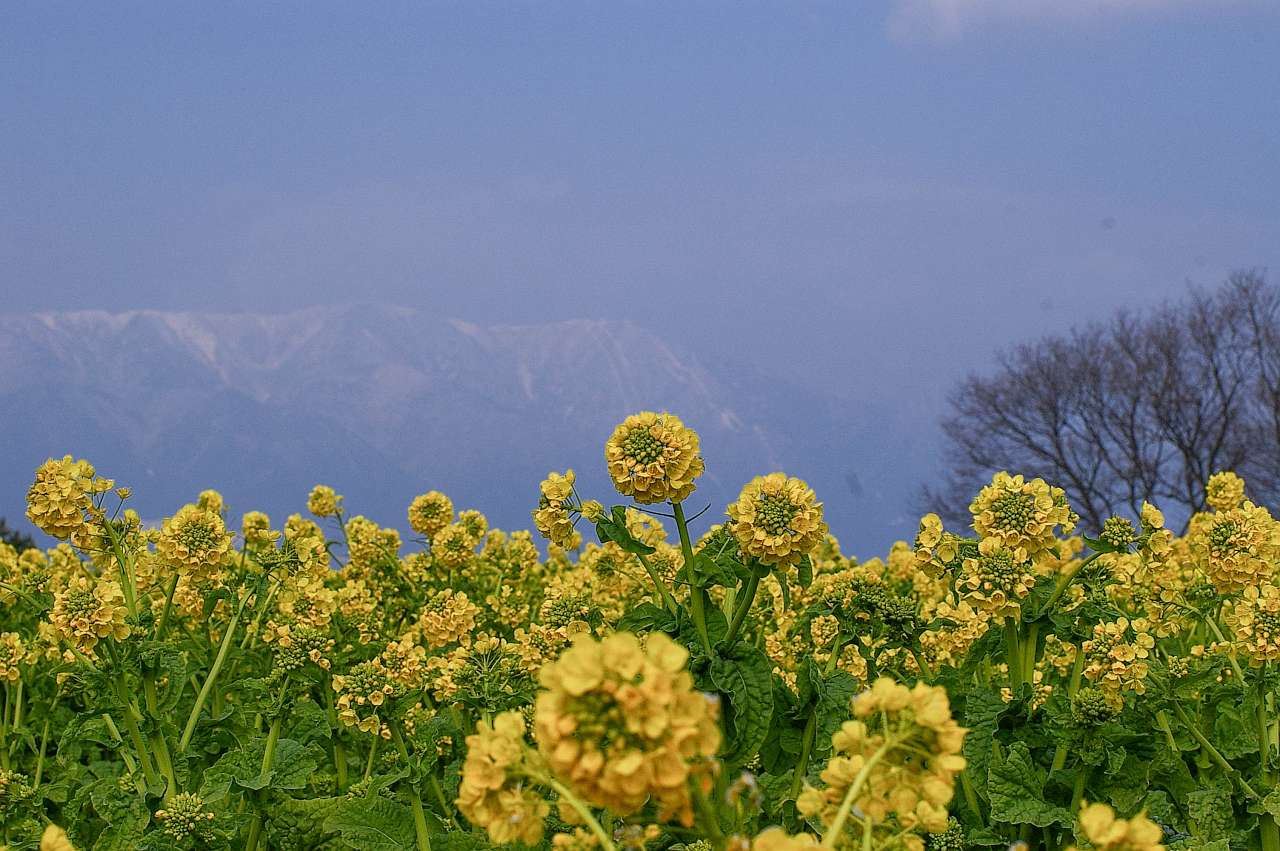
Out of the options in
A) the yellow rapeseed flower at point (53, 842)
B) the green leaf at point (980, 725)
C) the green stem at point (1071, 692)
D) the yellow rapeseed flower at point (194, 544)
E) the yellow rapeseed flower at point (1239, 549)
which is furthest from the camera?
the yellow rapeseed flower at point (194, 544)

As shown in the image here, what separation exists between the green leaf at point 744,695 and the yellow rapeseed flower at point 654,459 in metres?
0.50

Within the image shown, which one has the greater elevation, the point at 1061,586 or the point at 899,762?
the point at 1061,586

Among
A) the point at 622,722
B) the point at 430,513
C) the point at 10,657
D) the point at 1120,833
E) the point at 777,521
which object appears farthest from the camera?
the point at 430,513

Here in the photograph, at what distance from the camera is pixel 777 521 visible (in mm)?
3111

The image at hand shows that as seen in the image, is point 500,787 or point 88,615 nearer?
point 500,787

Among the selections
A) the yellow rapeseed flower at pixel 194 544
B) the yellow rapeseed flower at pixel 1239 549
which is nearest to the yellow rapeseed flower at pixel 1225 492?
the yellow rapeseed flower at pixel 1239 549

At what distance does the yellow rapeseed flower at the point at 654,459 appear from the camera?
3211mm

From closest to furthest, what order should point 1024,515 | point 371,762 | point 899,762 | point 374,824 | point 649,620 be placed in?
point 899,762, point 649,620, point 374,824, point 1024,515, point 371,762

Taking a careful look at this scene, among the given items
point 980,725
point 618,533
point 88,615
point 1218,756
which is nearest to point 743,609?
point 618,533

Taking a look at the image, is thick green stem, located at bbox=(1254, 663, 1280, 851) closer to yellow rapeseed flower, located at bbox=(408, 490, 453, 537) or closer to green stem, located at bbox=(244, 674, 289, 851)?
green stem, located at bbox=(244, 674, 289, 851)

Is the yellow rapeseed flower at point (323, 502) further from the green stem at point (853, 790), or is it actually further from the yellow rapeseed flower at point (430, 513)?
the green stem at point (853, 790)

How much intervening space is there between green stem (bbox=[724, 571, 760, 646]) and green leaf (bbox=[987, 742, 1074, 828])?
1.09 meters

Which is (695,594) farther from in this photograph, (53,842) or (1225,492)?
(1225,492)

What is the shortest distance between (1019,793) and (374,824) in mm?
2089
